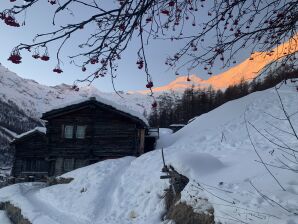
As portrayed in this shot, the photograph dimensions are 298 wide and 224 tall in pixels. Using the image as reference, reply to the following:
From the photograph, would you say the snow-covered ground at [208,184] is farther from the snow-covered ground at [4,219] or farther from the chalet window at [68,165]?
the chalet window at [68,165]

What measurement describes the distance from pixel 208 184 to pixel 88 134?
18.9m

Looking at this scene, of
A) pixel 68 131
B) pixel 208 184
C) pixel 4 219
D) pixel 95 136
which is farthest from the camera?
pixel 68 131

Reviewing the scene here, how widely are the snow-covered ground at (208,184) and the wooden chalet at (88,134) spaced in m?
3.76

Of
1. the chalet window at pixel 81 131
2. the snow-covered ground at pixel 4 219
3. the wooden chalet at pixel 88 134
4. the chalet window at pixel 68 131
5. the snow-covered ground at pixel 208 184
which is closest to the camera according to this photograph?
the snow-covered ground at pixel 208 184

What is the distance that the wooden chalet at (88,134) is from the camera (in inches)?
1025

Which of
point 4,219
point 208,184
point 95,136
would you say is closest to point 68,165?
point 95,136

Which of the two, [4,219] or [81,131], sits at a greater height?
[81,131]

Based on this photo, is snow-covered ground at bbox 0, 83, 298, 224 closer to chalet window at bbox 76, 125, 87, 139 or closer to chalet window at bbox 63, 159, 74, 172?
chalet window at bbox 63, 159, 74, 172

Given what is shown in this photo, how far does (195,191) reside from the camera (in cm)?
877

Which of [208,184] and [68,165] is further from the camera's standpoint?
[68,165]

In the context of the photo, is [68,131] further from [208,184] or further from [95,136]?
[208,184]

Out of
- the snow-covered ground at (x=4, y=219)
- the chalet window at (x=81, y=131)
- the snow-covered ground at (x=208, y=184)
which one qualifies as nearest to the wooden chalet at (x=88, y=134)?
the chalet window at (x=81, y=131)

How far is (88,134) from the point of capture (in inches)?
1041

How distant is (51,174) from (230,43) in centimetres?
2309
